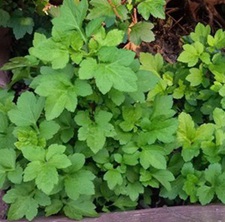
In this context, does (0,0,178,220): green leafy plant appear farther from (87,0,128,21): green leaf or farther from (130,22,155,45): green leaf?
(130,22,155,45): green leaf

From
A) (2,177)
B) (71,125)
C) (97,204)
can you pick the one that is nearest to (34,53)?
(71,125)

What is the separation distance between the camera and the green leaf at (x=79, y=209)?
249 cm

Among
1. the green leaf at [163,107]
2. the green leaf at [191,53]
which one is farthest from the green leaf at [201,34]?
the green leaf at [163,107]

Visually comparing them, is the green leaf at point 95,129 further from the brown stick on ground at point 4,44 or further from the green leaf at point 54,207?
the brown stick on ground at point 4,44

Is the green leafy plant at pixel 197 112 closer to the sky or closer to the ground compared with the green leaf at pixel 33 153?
closer to the ground

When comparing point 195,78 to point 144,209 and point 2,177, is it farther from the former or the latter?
point 2,177

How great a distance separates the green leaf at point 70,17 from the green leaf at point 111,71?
0.50ft

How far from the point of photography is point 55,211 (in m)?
2.50

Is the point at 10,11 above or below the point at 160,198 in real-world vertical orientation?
above

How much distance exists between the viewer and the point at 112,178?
8.25 feet

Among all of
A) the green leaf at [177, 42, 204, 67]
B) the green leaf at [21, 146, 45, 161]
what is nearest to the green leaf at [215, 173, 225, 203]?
the green leaf at [177, 42, 204, 67]

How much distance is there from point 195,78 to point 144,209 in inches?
28.8

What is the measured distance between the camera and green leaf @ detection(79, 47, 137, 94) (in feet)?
7.65

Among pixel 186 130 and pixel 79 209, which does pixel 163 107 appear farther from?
pixel 79 209
